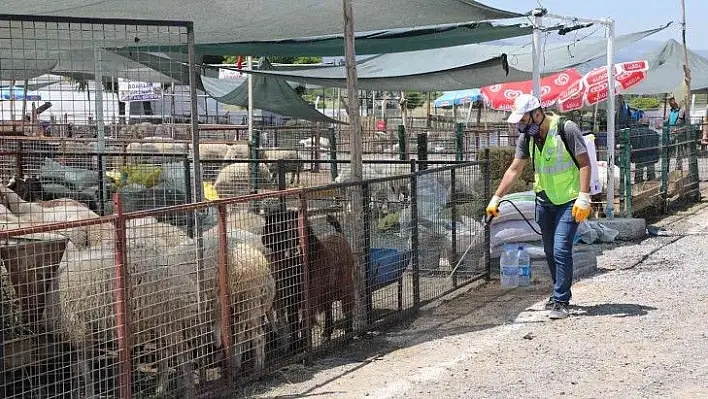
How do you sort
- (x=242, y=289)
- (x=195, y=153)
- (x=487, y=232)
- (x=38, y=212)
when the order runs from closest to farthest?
(x=242, y=289), (x=195, y=153), (x=38, y=212), (x=487, y=232)

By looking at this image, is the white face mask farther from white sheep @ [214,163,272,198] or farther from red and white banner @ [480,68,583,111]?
red and white banner @ [480,68,583,111]

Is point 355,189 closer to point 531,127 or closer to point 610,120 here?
point 531,127

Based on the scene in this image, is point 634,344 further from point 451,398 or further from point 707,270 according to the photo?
point 707,270

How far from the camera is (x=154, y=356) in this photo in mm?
5992

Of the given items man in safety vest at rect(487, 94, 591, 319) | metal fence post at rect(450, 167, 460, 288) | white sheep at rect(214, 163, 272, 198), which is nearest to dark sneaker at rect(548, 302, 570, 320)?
man in safety vest at rect(487, 94, 591, 319)

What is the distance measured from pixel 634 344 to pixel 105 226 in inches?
171

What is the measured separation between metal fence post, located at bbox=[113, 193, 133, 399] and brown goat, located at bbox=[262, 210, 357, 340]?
152 centimetres

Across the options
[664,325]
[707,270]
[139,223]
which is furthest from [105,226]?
[707,270]

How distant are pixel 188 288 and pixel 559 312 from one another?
376 cm

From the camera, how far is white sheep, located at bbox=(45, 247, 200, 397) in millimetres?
5609

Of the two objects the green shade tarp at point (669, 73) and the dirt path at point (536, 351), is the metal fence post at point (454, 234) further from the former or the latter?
the green shade tarp at point (669, 73)

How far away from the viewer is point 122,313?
18.4ft

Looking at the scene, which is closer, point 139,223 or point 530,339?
point 139,223

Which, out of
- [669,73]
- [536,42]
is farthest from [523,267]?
[669,73]
